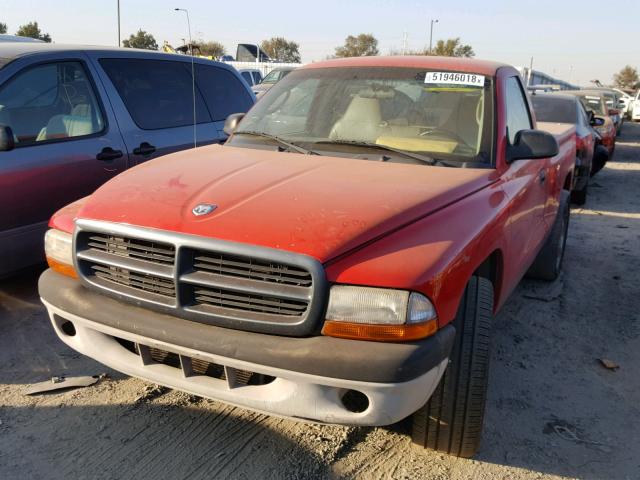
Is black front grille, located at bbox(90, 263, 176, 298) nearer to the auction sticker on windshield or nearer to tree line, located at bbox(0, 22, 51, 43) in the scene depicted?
Answer: the auction sticker on windshield

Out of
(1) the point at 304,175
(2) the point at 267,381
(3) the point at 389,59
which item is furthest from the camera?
(3) the point at 389,59

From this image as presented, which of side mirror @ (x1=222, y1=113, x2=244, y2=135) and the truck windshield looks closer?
the truck windshield

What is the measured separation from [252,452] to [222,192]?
1.18m

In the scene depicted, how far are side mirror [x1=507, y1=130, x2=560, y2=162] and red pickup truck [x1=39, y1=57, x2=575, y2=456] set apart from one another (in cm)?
1

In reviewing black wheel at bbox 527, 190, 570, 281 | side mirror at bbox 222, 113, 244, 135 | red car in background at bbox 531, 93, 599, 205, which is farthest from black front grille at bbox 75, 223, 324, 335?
red car in background at bbox 531, 93, 599, 205

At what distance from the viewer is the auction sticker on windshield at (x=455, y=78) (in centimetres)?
360

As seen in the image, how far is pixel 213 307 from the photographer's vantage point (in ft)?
7.92

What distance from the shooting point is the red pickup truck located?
2.24 metres

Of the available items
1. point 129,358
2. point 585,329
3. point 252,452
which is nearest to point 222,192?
point 129,358

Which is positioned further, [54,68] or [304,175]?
[54,68]

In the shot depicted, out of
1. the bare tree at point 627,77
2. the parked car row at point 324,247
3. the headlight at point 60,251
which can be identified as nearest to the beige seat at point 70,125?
the parked car row at point 324,247

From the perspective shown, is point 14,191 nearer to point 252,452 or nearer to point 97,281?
point 97,281

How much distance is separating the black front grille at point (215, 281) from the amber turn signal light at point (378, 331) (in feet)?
0.30

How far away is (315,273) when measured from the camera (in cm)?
221
